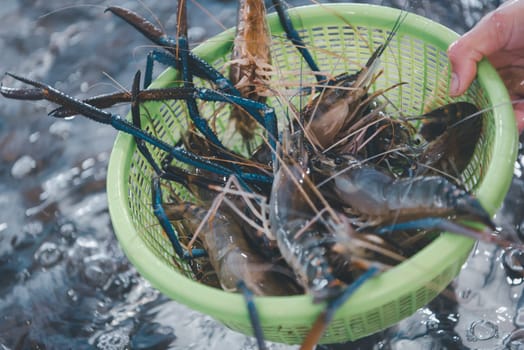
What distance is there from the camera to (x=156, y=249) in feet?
3.61

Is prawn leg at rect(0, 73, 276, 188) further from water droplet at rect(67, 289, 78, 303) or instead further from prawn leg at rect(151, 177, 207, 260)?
water droplet at rect(67, 289, 78, 303)

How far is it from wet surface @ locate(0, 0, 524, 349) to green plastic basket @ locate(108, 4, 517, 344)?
0.26 meters

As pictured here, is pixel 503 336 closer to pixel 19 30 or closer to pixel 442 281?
pixel 442 281

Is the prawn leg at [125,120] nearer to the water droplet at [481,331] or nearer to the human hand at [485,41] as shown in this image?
the human hand at [485,41]

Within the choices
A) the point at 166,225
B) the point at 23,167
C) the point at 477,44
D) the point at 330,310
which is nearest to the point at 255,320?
the point at 330,310

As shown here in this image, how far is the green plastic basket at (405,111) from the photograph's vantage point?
32.9 inches

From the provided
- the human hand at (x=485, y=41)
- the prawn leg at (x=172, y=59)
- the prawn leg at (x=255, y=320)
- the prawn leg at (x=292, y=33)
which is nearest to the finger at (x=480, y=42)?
the human hand at (x=485, y=41)

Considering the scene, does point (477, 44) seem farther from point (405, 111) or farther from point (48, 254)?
point (48, 254)

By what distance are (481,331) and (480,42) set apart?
59 cm

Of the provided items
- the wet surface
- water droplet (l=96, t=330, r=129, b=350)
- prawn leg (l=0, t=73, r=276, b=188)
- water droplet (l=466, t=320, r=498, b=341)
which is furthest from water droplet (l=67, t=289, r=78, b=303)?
water droplet (l=466, t=320, r=498, b=341)

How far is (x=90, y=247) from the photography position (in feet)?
4.98

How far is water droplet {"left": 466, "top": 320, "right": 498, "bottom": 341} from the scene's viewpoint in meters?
1.25

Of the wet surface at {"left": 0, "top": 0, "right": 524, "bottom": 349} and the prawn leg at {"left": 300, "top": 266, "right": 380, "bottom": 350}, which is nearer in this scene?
the prawn leg at {"left": 300, "top": 266, "right": 380, "bottom": 350}

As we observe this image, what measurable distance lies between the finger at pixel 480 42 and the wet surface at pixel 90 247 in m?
0.48
